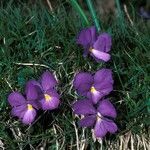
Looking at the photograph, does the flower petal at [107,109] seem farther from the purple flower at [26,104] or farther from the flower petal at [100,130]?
the purple flower at [26,104]

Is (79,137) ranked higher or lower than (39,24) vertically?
lower

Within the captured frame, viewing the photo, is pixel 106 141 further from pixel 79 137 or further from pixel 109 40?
pixel 109 40

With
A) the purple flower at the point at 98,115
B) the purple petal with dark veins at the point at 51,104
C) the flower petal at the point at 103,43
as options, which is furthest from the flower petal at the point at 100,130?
the flower petal at the point at 103,43

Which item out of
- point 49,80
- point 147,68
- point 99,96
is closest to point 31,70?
point 49,80

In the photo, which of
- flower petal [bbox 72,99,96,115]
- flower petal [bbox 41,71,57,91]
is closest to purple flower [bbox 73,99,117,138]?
flower petal [bbox 72,99,96,115]

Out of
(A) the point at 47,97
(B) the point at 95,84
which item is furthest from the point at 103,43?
(A) the point at 47,97

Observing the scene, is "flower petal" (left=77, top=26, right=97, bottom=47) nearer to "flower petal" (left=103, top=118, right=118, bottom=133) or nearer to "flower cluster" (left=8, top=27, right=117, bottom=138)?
"flower cluster" (left=8, top=27, right=117, bottom=138)
